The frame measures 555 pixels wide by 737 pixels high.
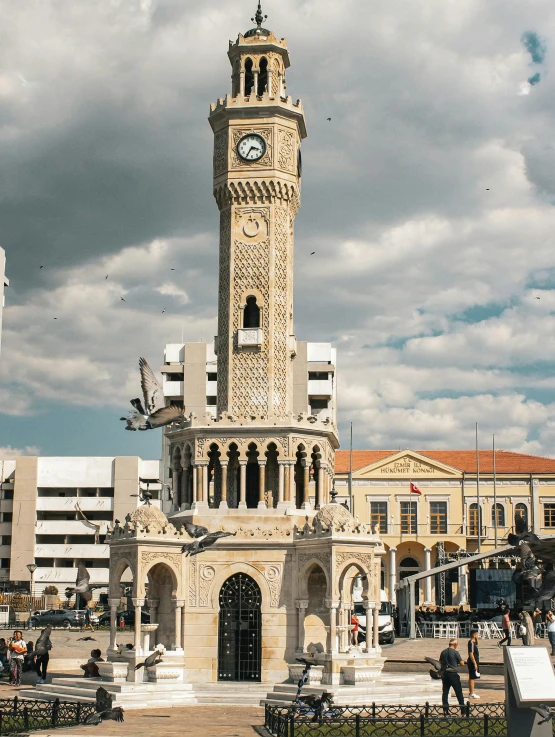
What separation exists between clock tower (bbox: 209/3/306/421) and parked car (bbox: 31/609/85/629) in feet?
80.1

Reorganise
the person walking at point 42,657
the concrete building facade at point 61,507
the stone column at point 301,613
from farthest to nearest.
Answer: the concrete building facade at point 61,507 → the stone column at point 301,613 → the person walking at point 42,657

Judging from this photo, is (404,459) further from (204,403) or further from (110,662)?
(110,662)

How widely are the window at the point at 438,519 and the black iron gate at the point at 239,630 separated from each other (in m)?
45.7

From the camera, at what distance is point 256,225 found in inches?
1572

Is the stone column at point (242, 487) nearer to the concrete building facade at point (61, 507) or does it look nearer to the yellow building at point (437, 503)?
the yellow building at point (437, 503)

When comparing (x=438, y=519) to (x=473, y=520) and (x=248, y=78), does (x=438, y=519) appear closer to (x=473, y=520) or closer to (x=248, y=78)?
(x=473, y=520)

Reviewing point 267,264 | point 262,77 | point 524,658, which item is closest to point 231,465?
point 267,264

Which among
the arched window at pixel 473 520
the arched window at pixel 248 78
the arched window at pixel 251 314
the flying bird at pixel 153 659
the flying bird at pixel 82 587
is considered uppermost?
the arched window at pixel 248 78

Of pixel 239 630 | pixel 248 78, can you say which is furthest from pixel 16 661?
pixel 248 78

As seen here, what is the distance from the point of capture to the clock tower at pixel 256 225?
38938 mm

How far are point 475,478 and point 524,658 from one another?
61.4m

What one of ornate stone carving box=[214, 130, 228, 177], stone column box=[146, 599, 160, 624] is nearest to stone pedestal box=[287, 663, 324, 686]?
stone column box=[146, 599, 160, 624]

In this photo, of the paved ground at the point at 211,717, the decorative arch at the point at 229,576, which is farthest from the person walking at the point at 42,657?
the decorative arch at the point at 229,576

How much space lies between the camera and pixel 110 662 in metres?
34.2
